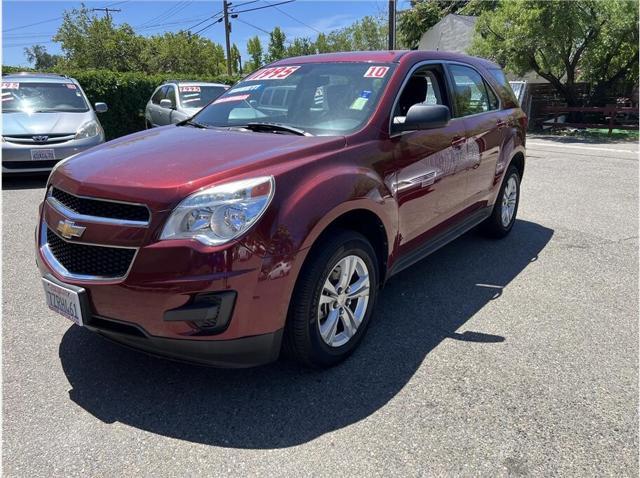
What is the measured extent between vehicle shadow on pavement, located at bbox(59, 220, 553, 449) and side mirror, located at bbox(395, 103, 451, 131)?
134cm

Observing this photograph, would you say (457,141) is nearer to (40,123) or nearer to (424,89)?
(424,89)

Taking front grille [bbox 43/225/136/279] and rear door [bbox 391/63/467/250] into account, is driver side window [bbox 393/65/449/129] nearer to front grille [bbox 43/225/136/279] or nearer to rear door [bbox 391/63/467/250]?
rear door [bbox 391/63/467/250]

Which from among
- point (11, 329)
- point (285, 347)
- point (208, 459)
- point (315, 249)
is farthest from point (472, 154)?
point (11, 329)

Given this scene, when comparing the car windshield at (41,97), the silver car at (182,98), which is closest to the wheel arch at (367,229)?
the car windshield at (41,97)

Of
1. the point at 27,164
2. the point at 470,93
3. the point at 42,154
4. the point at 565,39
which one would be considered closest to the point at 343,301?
the point at 470,93

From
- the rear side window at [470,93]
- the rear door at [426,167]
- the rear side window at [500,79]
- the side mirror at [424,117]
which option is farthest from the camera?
the rear side window at [500,79]

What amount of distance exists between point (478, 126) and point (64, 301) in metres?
3.48

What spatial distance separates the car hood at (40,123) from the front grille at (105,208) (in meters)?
5.72

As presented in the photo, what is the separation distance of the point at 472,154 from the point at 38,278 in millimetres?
3727

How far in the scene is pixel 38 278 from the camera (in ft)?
13.7

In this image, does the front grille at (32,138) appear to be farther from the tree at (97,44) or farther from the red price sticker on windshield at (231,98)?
the tree at (97,44)

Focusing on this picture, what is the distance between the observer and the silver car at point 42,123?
24.1 feet

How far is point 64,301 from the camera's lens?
254 centimetres

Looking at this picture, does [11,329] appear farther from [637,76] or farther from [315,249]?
[637,76]
